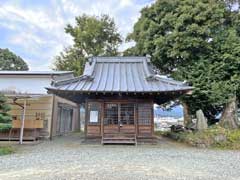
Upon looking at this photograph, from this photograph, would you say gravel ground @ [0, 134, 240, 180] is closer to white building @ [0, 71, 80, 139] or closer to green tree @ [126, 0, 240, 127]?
white building @ [0, 71, 80, 139]

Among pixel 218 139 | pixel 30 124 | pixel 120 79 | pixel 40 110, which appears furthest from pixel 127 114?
pixel 40 110

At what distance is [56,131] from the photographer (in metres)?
16.3

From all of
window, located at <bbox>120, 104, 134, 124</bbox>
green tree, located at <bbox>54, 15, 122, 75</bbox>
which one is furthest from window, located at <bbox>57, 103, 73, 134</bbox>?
green tree, located at <bbox>54, 15, 122, 75</bbox>

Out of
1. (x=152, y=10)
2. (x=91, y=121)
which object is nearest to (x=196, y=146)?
(x=91, y=121)

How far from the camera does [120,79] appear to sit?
13180 millimetres

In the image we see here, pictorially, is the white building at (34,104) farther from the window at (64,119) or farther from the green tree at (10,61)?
the green tree at (10,61)

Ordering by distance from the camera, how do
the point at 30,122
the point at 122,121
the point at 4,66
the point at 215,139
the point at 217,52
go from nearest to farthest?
1. the point at 215,139
2. the point at 122,121
3. the point at 30,122
4. the point at 217,52
5. the point at 4,66

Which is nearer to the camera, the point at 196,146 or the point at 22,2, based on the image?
the point at 196,146

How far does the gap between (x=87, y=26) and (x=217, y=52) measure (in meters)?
14.7

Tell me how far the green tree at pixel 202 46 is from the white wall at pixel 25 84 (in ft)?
24.1

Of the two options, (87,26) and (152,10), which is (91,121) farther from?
(87,26)

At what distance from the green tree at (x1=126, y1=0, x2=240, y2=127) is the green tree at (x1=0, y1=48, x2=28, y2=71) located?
67.5ft

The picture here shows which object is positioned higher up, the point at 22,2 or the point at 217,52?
the point at 22,2

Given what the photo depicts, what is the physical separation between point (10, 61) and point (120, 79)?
22.2m
